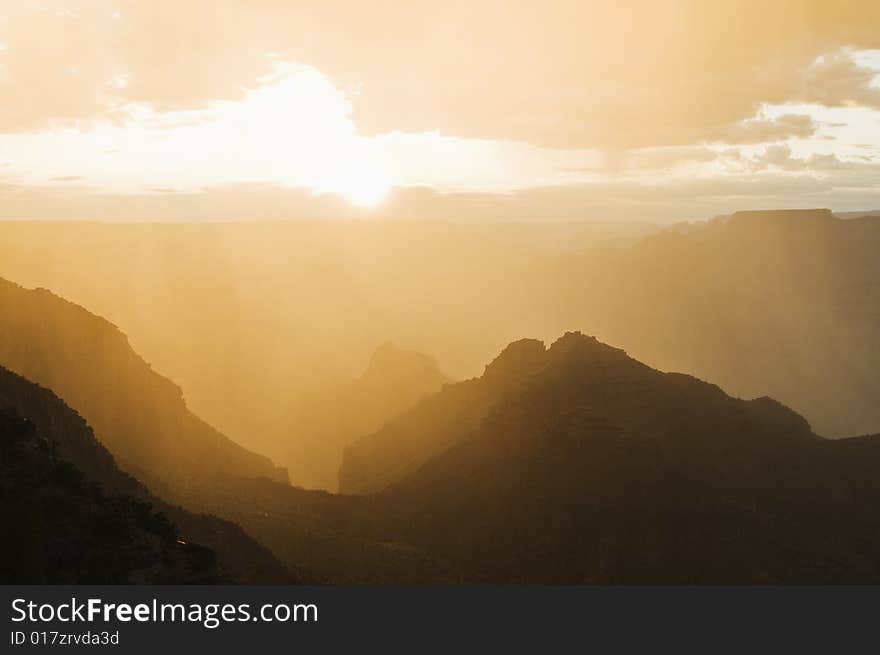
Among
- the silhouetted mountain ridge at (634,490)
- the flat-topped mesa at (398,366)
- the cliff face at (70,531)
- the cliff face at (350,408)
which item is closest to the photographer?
the cliff face at (70,531)

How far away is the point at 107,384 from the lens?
68750 millimetres

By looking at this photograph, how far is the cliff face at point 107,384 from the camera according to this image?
207ft

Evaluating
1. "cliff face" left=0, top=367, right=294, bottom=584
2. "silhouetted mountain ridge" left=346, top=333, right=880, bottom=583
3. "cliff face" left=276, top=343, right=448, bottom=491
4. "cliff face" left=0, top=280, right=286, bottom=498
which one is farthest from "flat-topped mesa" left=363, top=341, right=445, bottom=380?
"cliff face" left=0, top=367, right=294, bottom=584

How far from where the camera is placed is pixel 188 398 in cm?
16925

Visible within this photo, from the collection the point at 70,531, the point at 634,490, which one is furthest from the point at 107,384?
the point at 634,490

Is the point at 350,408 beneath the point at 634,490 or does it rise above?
above

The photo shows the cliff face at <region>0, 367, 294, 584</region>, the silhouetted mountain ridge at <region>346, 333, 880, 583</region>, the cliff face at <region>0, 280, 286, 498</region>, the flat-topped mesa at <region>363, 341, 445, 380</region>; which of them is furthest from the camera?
the flat-topped mesa at <region>363, 341, 445, 380</region>

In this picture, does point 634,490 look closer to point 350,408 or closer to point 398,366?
point 398,366

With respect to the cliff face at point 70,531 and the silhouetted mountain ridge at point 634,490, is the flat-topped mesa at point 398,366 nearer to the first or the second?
the silhouetted mountain ridge at point 634,490

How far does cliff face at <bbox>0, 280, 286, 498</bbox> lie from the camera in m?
63.1

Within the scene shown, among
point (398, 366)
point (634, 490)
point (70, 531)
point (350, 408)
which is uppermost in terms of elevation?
point (398, 366)

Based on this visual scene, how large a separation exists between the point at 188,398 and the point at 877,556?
5659 inches

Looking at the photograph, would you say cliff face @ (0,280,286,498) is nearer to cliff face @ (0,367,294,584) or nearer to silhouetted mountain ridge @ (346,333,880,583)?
silhouetted mountain ridge @ (346,333,880,583)

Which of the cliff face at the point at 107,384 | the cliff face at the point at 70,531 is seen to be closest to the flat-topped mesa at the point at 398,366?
the cliff face at the point at 107,384
